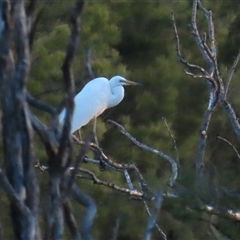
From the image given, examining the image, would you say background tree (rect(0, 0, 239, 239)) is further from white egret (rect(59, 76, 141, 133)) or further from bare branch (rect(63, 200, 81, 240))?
bare branch (rect(63, 200, 81, 240))

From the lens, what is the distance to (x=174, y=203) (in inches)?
65.7

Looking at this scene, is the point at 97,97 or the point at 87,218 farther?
the point at 97,97

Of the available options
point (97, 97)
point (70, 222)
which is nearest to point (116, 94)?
point (97, 97)

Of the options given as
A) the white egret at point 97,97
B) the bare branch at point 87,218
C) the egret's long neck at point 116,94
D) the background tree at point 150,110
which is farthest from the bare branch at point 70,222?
→ the egret's long neck at point 116,94

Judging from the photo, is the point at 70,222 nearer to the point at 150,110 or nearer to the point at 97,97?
the point at 97,97

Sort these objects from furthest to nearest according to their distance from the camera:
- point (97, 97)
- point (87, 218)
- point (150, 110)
Answer: point (150, 110) → point (97, 97) → point (87, 218)

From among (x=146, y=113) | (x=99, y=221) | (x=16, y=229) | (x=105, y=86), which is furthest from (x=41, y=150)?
(x=16, y=229)

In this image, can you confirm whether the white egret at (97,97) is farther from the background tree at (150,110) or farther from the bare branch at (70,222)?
the bare branch at (70,222)

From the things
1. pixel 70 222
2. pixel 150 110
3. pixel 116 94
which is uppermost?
pixel 70 222

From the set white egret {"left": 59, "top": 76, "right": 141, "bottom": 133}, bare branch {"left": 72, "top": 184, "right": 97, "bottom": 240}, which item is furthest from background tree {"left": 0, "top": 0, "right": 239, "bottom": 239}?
bare branch {"left": 72, "top": 184, "right": 97, "bottom": 240}

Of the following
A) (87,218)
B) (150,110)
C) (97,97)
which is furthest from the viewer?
(150,110)

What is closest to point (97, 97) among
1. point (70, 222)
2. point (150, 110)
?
point (150, 110)

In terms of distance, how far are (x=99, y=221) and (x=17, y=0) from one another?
3.85 metres

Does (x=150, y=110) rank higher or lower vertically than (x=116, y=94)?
lower
